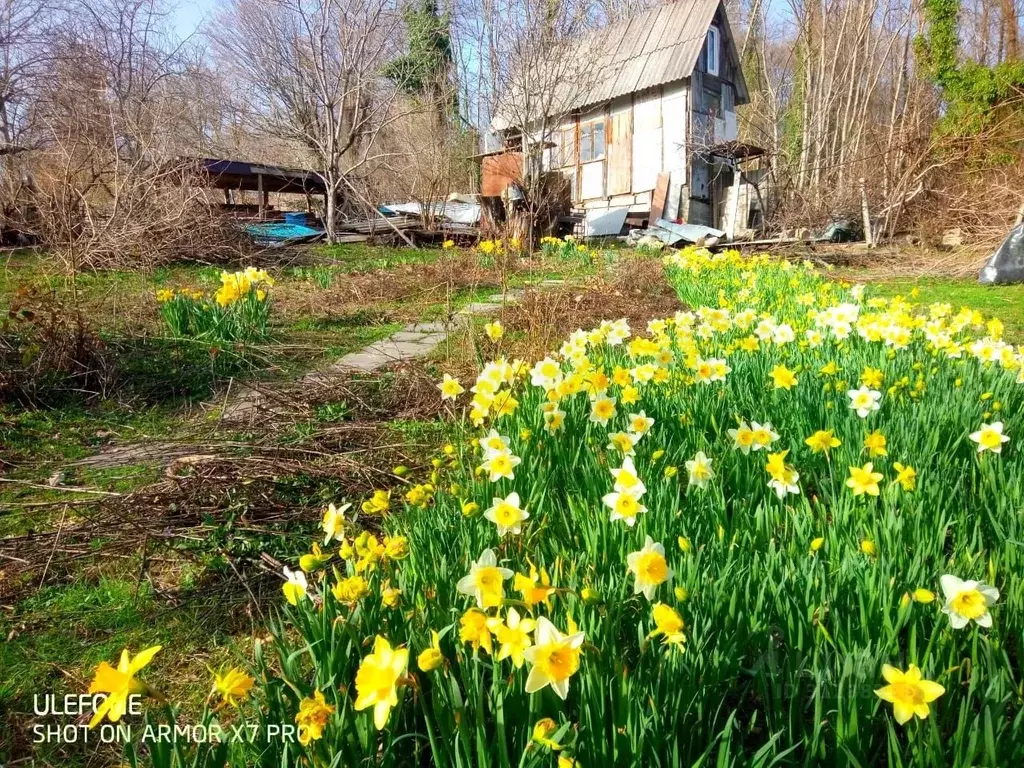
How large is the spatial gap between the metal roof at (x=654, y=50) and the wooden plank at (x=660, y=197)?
8.62 ft

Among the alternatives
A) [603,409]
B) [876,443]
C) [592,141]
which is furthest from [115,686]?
[592,141]

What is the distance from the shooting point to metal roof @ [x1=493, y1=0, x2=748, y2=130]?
1847 cm

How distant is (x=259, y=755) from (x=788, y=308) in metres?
4.65

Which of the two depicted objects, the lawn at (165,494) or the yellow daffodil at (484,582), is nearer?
the yellow daffodil at (484,582)

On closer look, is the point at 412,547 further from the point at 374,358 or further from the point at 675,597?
the point at 374,358

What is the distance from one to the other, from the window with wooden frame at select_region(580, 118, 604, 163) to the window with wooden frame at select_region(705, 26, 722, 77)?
3436 millimetres

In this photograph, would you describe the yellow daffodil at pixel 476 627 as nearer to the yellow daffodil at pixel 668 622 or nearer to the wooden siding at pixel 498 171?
the yellow daffodil at pixel 668 622

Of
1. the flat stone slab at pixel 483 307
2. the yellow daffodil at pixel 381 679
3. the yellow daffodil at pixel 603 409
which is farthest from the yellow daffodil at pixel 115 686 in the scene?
the flat stone slab at pixel 483 307

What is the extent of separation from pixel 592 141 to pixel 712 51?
4230 mm

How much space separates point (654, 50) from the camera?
1948 cm

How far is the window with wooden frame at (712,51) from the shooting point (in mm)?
19109

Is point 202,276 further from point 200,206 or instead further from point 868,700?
point 868,700

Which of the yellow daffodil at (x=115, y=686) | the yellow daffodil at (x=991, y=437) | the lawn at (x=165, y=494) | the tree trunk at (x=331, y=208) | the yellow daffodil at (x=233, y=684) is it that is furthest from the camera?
the tree trunk at (x=331, y=208)

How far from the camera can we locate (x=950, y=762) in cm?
104
